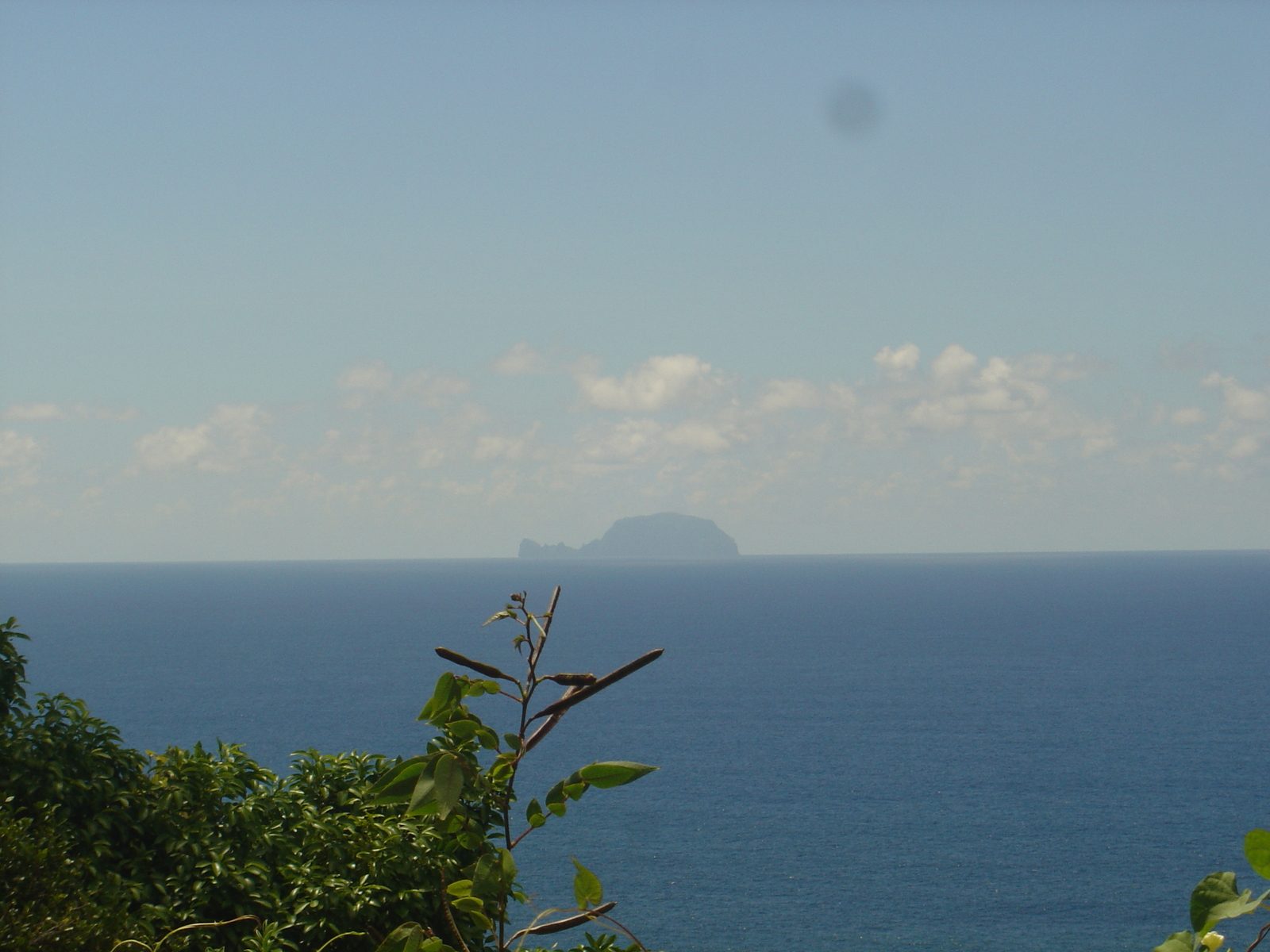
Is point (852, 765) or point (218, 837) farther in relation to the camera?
point (852, 765)

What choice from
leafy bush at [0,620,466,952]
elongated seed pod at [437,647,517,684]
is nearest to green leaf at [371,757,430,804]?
elongated seed pod at [437,647,517,684]

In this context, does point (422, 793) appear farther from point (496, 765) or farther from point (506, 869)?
point (496, 765)

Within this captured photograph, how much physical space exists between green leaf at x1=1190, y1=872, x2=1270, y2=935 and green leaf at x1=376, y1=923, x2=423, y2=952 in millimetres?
1686

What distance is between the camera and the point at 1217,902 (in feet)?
6.79

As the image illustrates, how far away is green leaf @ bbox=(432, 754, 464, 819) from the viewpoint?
2.33 meters

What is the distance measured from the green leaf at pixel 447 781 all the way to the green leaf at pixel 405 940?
300 millimetres

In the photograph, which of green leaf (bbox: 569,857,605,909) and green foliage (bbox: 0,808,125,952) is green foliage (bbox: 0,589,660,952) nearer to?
green foliage (bbox: 0,808,125,952)

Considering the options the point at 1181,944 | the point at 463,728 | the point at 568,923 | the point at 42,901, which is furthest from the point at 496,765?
the point at 42,901

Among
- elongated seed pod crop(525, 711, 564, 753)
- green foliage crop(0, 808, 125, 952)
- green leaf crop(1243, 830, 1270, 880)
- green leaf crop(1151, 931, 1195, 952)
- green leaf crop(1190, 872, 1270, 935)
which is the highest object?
elongated seed pod crop(525, 711, 564, 753)

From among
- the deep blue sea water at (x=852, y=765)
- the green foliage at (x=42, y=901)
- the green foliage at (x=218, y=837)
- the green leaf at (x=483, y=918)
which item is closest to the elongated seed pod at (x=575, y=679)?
the green leaf at (x=483, y=918)

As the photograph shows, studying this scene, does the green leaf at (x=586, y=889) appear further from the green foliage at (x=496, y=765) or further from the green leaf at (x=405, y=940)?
the green leaf at (x=405, y=940)

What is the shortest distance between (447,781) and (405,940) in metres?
0.42

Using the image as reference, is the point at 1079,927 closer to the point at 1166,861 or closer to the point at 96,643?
the point at 1166,861

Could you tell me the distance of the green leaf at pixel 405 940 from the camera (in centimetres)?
240
